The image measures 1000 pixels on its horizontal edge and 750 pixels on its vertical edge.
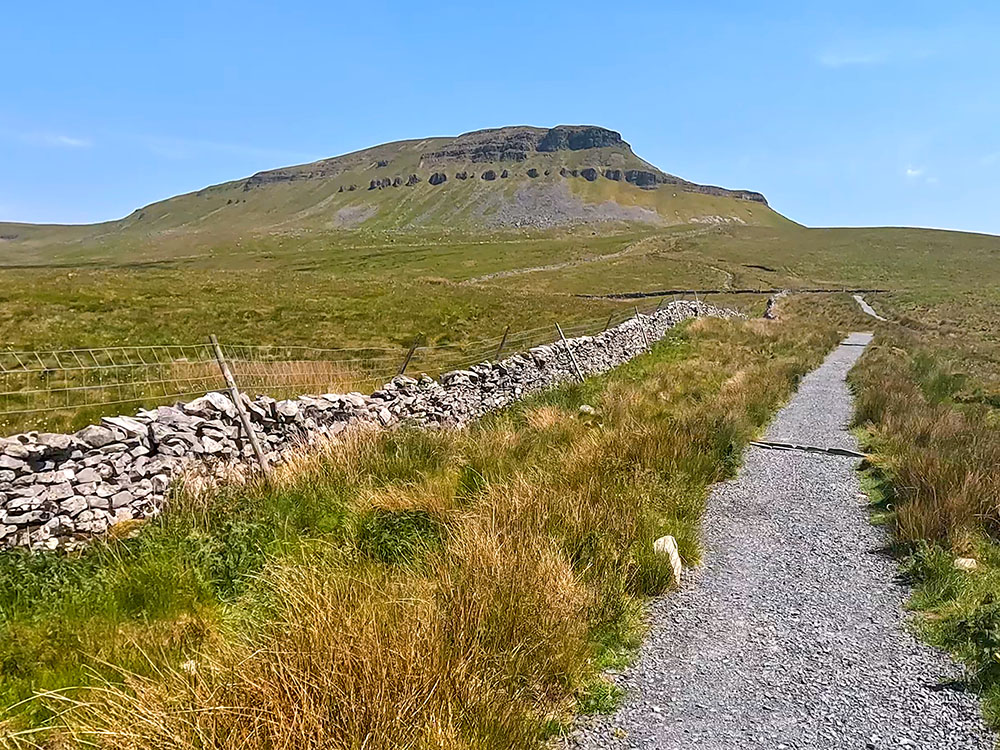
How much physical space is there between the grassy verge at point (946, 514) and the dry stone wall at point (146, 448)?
757 cm

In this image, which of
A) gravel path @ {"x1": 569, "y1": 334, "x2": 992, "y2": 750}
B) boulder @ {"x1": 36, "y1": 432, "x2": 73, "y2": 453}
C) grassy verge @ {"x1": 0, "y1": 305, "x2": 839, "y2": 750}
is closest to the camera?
grassy verge @ {"x1": 0, "y1": 305, "x2": 839, "y2": 750}

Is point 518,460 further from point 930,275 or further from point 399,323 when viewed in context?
point 930,275

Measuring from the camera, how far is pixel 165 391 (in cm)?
1352

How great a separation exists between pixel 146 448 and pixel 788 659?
22.9ft

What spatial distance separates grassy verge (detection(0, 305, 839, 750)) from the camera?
10.6ft

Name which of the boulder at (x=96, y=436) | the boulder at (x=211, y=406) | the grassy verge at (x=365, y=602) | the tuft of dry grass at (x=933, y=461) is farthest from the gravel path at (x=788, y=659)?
the boulder at (x=211, y=406)

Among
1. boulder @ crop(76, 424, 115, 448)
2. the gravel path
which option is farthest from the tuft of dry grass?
boulder @ crop(76, 424, 115, 448)

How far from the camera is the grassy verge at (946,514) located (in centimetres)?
516

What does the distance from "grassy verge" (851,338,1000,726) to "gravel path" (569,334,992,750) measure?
24 cm

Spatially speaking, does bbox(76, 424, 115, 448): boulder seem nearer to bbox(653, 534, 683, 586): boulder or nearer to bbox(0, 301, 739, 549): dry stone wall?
bbox(0, 301, 739, 549): dry stone wall

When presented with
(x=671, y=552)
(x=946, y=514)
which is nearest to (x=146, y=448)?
(x=671, y=552)

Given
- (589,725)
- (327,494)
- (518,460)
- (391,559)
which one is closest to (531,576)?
(589,725)

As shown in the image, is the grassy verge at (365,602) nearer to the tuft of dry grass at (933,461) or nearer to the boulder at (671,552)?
the boulder at (671,552)

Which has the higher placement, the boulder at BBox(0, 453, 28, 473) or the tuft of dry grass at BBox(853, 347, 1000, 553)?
the boulder at BBox(0, 453, 28, 473)
